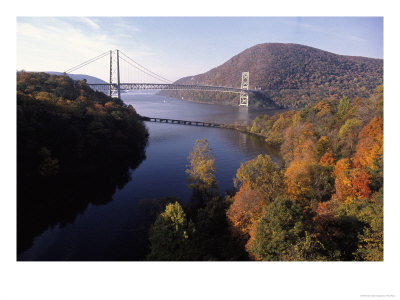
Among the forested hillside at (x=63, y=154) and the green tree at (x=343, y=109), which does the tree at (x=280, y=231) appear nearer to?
the forested hillside at (x=63, y=154)

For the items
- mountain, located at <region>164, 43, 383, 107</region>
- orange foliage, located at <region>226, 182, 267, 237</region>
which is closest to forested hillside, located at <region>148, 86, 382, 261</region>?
orange foliage, located at <region>226, 182, 267, 237</region>

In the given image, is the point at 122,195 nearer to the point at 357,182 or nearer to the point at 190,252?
the point at 190,252

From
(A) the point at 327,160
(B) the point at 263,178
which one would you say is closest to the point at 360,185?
(B) the point at 263,178

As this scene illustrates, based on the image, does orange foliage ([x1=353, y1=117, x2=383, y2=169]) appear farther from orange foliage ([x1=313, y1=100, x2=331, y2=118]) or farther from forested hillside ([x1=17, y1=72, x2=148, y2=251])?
forested hillside ([x1=17, y1=72, x2=148, y2=251])

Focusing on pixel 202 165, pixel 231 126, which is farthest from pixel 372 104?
pixel 231 126

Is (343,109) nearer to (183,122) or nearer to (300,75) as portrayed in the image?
(183,122)

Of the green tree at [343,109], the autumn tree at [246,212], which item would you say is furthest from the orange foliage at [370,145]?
the green tree at [343,109]
